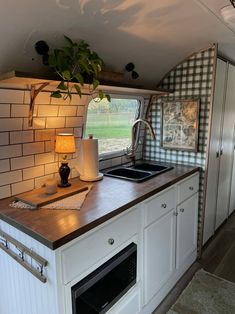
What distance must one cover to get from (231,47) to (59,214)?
206 centimetres

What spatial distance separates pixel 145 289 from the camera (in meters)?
1.78

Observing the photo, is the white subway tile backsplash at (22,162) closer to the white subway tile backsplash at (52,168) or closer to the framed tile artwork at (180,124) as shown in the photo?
the white subway tile backsplash at (52,168)

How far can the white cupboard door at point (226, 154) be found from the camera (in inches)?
108

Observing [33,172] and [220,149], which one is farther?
[220,149]

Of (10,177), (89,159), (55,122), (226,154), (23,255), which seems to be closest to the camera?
(23,255)

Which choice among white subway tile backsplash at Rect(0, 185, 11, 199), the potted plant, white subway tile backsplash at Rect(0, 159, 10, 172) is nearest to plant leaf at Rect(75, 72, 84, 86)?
the potted plant

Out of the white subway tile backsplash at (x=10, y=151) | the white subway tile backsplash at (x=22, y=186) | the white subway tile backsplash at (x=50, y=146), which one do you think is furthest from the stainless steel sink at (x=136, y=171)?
the white subway tile backsplash at (x=10, y=151)

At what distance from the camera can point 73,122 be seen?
1.97m

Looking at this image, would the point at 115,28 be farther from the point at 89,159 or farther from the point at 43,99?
the point at 89,159

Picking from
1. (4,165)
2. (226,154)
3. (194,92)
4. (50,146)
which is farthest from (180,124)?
(4,165)

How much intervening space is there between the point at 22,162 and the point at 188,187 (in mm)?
1385

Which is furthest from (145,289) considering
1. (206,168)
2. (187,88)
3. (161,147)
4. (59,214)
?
(187,88)

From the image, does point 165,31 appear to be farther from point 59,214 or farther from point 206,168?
point 59,214

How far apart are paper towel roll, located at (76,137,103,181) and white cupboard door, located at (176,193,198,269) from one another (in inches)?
30.0
